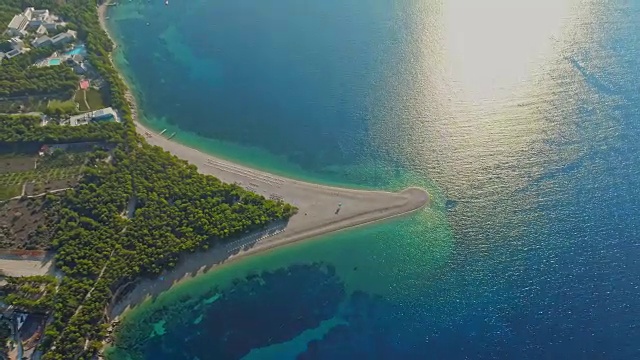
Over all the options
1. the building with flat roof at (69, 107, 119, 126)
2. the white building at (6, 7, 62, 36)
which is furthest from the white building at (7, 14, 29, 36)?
the building with flat roof at (69, 107, 119, 126)

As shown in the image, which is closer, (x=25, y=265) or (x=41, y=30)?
(x=25, y=265)

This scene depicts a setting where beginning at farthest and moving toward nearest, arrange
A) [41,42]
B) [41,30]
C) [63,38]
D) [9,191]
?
[41,30], [63,38], [41,42], [9,191]

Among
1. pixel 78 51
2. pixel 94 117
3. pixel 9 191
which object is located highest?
pixel 78 51

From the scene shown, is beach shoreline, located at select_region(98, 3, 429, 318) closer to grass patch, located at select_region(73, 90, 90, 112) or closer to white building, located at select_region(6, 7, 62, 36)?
grass patch, located at select_region(73, 90, 90, 112)

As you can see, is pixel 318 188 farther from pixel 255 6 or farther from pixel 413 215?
pixel 255 6

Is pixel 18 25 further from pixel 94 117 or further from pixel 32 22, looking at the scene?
pixel 94 117

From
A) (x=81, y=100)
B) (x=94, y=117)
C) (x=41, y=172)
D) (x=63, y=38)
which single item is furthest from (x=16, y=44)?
(x=41, y=172)
